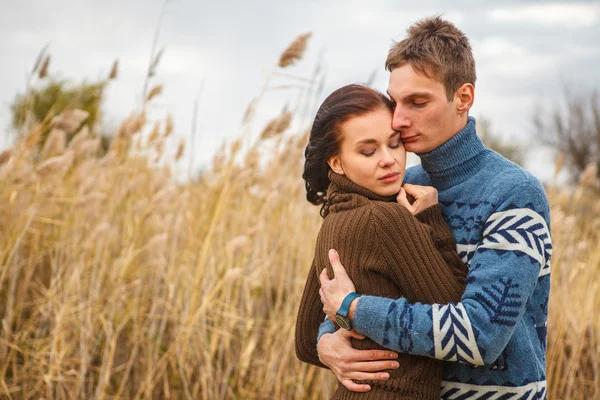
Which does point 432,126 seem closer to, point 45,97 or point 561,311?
point 561,311

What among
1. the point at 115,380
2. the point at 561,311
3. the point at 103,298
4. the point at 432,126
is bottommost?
the point at 115,380

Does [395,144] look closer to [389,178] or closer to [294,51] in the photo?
[389,178]

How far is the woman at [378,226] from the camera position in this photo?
1.65 meters

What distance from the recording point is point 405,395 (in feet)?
5.39

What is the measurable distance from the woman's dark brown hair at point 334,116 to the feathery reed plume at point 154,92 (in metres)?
1.66

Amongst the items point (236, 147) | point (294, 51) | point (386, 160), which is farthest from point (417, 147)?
point (236, 147)

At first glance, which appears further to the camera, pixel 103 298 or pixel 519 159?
pixel 519 159

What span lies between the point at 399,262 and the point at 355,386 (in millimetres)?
334

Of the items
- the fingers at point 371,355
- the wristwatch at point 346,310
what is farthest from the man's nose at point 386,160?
the fingers at point 371,355

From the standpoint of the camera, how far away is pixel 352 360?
1718mm

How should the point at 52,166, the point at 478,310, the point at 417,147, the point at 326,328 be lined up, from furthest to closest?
1. the point at 52,166
2. the point at 326,328
3. the point at 417,147
4. the point at 478,310

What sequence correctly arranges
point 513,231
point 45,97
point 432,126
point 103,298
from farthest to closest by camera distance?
point 45,97, point 103,298, point 432,126, point 513,231

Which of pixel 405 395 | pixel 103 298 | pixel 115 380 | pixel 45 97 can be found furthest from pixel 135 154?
pixel 45 97

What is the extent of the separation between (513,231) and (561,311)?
224 centimetres
